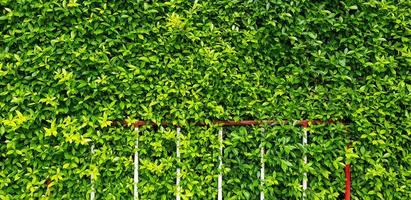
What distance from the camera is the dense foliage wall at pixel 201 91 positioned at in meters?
2.55

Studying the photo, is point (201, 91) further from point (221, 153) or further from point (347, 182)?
point (347, 182)

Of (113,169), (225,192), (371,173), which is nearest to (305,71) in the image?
(371,173)

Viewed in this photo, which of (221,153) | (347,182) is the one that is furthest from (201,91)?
(347,182)

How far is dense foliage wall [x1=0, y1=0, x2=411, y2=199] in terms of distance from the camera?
8.38 feet

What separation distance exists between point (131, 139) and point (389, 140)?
1.98 metres

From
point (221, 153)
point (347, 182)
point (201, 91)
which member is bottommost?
point (347, 182)

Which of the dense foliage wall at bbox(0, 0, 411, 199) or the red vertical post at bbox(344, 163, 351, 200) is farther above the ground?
the dense foliage wall at bbox(0, 0, 411, 199)

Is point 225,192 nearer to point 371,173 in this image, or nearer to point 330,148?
point 330,148

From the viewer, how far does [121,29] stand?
2.61m

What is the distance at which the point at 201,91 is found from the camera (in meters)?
2.68

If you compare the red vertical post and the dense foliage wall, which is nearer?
the dense foliage wall

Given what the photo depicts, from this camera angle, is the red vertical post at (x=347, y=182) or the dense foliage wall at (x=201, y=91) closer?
the dense foliage wall at (x=201, y=91)

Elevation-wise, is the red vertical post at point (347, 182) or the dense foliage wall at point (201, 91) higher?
the dense foliage wall at point (201, 91)

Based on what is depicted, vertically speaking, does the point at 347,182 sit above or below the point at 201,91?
below
